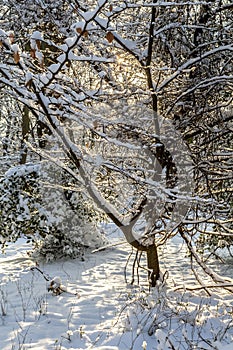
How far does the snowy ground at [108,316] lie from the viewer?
3377mm

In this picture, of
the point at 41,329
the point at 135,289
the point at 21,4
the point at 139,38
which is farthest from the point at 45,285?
the point at 21,4

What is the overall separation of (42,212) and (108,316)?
9.36 feet

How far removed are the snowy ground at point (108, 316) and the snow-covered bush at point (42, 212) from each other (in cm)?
89

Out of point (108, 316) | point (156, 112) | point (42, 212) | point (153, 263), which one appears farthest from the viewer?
point (42, 212)

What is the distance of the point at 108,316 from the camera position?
414 centimetres

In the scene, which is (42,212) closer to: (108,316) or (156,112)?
(108,316)

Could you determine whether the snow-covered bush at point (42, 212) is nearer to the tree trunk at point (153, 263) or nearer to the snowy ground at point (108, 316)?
the snowy ground at point (108, 316)

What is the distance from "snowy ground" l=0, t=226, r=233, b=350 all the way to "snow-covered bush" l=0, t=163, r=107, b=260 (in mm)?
894

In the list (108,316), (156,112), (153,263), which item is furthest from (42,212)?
(156,112)

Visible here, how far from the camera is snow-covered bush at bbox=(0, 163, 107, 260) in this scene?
6484 mm

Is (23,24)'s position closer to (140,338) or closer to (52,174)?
(52,174)

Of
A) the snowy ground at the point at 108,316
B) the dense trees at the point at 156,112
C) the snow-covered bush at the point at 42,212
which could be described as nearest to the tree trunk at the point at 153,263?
the dense trees at the point at 156,112

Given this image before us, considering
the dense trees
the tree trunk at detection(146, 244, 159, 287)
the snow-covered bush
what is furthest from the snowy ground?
the snow-covered bush

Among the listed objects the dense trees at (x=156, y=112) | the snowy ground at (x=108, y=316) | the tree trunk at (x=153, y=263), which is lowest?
the snowy ground at (x=108, y=316)
